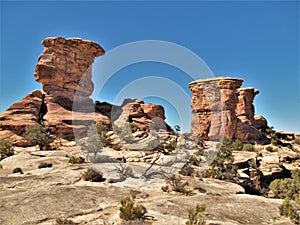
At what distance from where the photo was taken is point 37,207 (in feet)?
31.9

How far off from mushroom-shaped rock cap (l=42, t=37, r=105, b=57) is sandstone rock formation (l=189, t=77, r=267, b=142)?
22.5 metres

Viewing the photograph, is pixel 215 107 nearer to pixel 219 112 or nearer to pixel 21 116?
pixel 219 112

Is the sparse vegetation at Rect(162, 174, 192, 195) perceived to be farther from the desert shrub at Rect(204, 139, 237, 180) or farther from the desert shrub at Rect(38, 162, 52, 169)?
the desert shrub at Rect(38, 162, 52, 169)

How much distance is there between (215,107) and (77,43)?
104 feet

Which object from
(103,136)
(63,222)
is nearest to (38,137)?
(103,136)

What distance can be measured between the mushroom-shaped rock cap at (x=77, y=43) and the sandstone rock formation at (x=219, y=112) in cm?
2247

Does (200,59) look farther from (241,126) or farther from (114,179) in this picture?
(241,126)

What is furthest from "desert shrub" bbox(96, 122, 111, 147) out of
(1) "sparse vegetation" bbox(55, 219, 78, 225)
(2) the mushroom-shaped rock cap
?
(1) "sparse vegetation" bbox(55, 219, 78, 225)

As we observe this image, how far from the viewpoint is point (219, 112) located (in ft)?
162

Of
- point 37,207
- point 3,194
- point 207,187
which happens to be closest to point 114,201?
point 37,207

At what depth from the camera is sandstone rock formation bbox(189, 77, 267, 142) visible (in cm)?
4853

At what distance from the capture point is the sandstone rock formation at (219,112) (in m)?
48.5

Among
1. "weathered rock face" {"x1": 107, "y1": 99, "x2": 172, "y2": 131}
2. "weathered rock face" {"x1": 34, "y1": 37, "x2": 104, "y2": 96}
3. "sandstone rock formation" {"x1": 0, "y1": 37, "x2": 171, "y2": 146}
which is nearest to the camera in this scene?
"sandstone rock formation" {"x1": 0, "y1": 37, "x2": 171, "y2": 146}

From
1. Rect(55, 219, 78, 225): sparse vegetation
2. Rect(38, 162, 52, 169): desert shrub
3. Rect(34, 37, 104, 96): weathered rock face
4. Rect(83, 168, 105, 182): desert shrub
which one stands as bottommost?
Rect(55, 219, 78, 225): sparse vegetation
